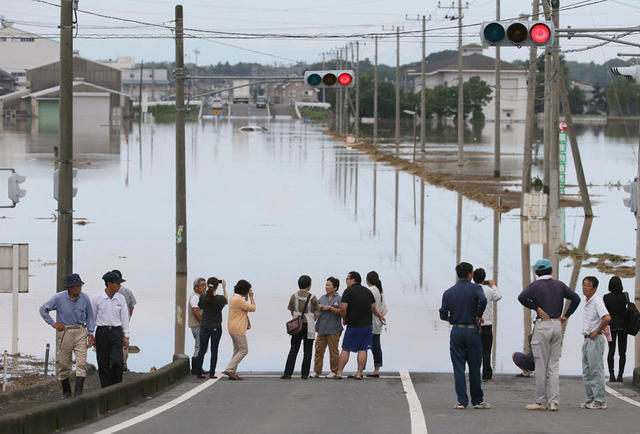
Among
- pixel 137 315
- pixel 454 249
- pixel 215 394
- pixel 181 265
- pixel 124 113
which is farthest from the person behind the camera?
pixel 124 113

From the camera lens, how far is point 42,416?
985 centimetres

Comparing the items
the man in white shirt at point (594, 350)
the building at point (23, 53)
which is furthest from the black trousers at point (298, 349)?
the building at point (23, 53)

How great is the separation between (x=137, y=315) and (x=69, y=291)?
9.33 meters

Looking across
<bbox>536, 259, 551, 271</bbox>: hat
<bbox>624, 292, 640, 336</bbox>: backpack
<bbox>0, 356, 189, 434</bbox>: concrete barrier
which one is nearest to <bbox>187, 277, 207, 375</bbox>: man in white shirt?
<bbox>0, 356, 189, 434</bbox>: concrete barrier

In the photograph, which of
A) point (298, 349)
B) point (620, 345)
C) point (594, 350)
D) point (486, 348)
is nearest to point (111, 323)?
point (298, 349)

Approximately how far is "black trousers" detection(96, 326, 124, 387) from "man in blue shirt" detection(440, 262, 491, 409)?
3.71m

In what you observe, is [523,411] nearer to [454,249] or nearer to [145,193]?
[454,249]

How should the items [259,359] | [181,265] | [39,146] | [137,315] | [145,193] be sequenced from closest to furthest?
[259,359], [137,315], [181,265], [145,193], [39,146]

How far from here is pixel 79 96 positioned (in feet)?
438

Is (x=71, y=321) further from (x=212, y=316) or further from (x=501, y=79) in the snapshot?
(x=501, y=79)

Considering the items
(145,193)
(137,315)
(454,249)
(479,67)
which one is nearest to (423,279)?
(454,249)

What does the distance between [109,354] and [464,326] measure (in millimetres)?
4064

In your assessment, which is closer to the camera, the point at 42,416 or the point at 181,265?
the point at 42,416

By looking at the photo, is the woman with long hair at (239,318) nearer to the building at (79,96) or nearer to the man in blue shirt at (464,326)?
the man in blue shirt at (464,326)
